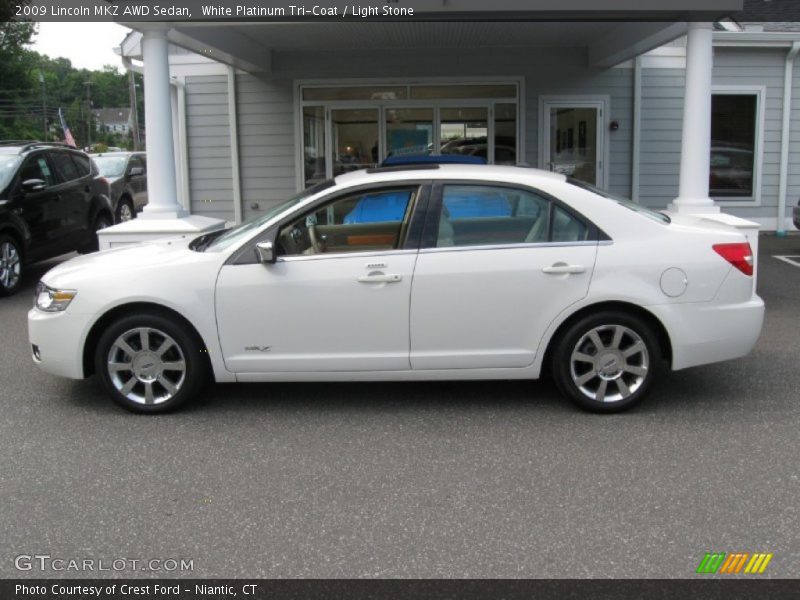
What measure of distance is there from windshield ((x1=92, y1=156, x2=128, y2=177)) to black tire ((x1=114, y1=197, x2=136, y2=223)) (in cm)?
76

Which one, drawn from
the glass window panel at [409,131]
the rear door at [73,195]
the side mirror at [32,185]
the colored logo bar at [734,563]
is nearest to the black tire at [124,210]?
the rear door at [73,195]

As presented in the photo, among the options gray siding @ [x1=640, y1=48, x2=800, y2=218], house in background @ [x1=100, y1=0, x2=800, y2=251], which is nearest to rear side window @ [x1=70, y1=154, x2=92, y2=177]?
house in background @ [x1=100, y1=0, x2=800, y2=251]

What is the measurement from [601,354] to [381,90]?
9.41 m

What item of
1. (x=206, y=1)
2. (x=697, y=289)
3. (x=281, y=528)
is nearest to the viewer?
(x=281, y=528)

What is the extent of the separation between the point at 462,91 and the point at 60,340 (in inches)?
383

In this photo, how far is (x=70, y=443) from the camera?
467 centimetres

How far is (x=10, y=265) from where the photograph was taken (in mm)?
9664

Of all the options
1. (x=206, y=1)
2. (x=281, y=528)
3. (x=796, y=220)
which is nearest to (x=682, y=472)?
(x=281, y=528)

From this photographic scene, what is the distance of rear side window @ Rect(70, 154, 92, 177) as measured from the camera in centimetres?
1196

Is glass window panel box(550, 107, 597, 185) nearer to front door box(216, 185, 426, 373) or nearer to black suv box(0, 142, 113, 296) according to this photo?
black suv box(0, 142, 113, 296)

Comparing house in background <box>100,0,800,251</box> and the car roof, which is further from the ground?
house in background <box>100,0,800,251</box>

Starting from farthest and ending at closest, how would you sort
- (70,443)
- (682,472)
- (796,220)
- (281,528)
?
(796,220)
(70,443)
(682,472)
(281,528)

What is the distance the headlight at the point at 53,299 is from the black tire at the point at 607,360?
3140 millimetres
